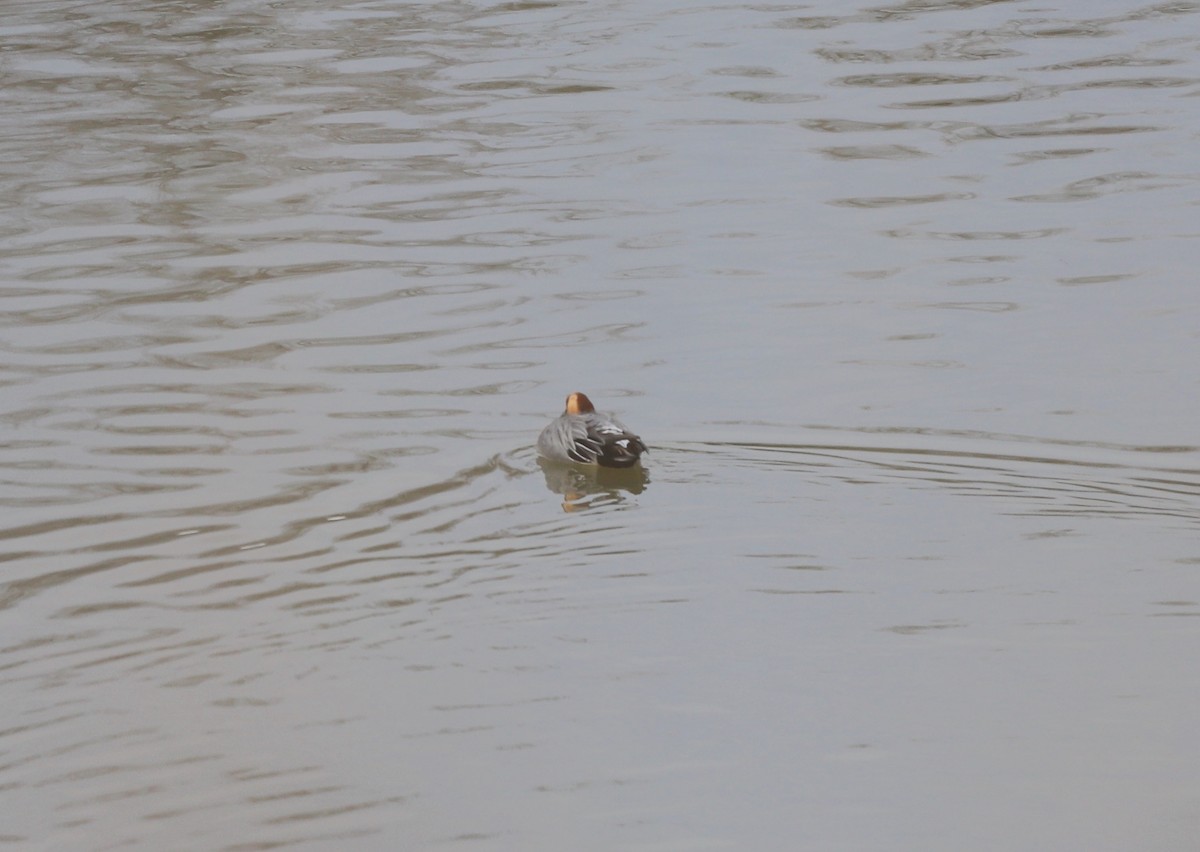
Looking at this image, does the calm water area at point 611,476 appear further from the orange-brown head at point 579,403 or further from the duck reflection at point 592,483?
the orange-brown head at point 579,403

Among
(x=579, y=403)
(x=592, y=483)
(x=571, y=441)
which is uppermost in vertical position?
(x=579, y=403)

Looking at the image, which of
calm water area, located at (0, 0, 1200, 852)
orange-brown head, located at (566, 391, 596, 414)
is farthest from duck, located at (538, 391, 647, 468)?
calm water area, located at (0, 0, 1200, 852)

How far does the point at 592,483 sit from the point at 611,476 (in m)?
0.11

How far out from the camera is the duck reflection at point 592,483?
9.12m

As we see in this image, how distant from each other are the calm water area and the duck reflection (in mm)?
28

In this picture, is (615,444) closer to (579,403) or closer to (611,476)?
(611,476)

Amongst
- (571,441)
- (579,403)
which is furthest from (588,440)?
(579,403)

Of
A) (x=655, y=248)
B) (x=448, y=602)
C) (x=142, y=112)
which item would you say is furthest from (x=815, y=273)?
(x=142, y=112)

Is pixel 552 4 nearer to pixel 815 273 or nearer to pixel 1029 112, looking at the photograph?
pixel 1029 112

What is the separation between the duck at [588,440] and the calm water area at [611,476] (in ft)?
0.44

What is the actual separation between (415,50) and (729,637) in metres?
14.1

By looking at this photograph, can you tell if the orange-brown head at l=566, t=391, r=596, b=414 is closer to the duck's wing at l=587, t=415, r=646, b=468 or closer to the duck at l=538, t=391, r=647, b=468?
the duck at l=538, t=391, r=647, b=468

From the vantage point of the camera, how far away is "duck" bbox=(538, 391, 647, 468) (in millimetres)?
9172

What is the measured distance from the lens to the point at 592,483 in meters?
9.38
